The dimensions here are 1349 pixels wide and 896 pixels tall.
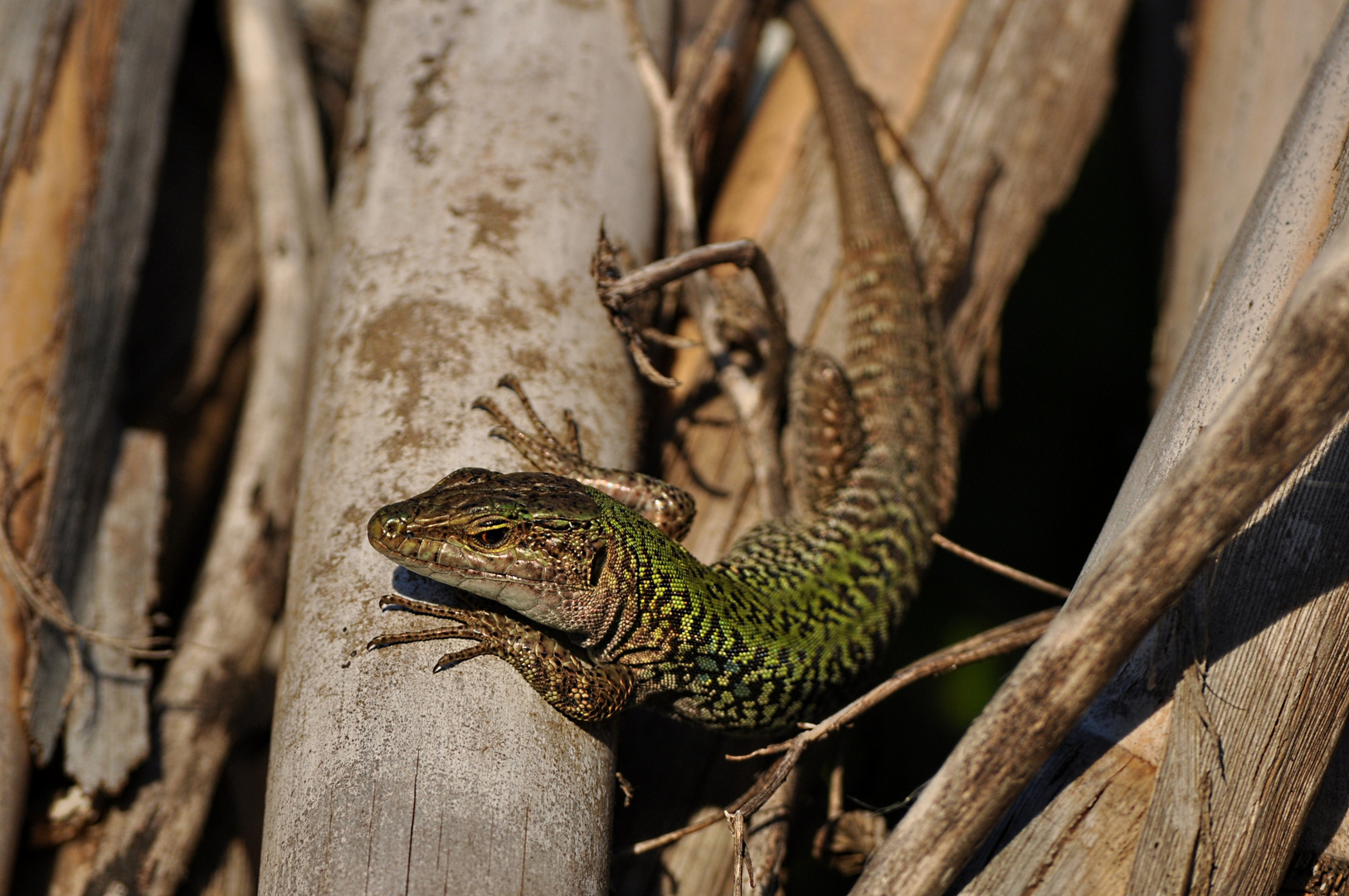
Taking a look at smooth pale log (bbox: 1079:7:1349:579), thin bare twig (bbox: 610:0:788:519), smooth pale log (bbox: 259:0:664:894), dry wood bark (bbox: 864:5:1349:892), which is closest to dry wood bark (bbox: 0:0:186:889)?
smooth pale log (bbox: 259:0:664:894)

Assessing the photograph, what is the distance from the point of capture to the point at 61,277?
10.8 feet

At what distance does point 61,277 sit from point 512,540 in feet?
6.90

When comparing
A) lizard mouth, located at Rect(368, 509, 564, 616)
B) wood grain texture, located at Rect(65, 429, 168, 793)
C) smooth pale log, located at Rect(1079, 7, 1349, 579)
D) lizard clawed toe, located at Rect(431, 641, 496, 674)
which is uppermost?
smooth pale log, located at Rect(1079, 7, 1349, 579)

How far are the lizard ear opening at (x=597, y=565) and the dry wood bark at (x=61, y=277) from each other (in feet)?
5.69

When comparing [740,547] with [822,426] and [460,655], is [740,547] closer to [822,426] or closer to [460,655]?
[822,426]

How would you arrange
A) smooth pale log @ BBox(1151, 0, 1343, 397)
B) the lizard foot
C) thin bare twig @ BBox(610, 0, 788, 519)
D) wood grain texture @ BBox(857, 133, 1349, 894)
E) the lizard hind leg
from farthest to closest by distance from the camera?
1. smooth pale log @ BBox(1151, 0, 1343, 397)
2. the lizard hind leg
3. thin bare twig @ BBox(610, 0, 788, 519)
4. the lizard foot
5. wood grain texture @ BBox(857, 133, 1349, 894)

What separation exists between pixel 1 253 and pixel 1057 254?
19.8ft

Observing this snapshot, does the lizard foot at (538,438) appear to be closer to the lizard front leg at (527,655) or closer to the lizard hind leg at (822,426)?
the lizard front leg at (527,655)

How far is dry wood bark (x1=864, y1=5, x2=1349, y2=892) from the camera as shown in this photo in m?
2.08

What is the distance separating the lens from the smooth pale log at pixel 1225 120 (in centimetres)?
397

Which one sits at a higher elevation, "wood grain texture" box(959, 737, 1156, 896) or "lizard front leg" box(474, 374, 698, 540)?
"lizard front leg" box(474, 374, 698, 540)

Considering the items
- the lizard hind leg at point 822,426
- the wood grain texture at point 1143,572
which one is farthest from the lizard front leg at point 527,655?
the lizard hind leg at point 822,426

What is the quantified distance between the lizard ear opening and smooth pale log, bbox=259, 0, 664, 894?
374 millimetres

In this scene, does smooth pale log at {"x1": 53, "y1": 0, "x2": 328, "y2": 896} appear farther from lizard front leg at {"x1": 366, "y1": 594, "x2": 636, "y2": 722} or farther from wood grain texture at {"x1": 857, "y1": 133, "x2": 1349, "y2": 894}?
wood grain texture at {"x1": 857, "y1": 133, "x2": 1349, "y2": 894}
